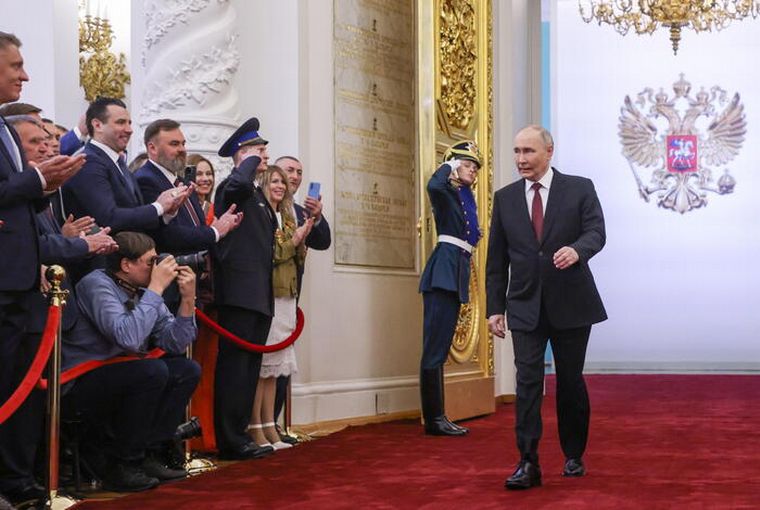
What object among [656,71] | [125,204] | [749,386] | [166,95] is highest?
[656,71]

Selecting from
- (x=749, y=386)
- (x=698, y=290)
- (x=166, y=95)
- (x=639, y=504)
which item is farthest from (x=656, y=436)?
(x=698, y=290)

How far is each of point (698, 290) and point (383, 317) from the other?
26.8 feet

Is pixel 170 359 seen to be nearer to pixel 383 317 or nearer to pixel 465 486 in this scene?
pixel 465 486

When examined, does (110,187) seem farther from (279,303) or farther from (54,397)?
(279,303)

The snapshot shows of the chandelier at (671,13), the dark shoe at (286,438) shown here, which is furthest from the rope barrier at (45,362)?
the chandelier at (671,13)

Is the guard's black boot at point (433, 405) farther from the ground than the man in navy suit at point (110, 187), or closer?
closer

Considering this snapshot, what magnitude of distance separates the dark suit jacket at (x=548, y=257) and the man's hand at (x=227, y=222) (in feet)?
4.56

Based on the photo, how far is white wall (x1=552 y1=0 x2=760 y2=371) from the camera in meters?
16.6

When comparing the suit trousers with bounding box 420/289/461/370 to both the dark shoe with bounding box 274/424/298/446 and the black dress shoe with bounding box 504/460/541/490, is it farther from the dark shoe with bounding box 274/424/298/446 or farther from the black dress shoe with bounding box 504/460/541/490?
the black dress shoe with bounding box 504/460/541/490

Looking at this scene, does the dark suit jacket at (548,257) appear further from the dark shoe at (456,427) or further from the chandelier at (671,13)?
the chandelier at (671,13)

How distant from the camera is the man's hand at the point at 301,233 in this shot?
7.53 m

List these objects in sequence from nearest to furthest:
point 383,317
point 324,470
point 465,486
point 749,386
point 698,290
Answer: point 465,486 < point 324,470 < point 383,317 < point 749,386 < point 698,290

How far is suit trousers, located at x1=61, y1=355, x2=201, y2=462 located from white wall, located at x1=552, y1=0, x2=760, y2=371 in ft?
36.4

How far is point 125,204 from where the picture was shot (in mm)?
5945
